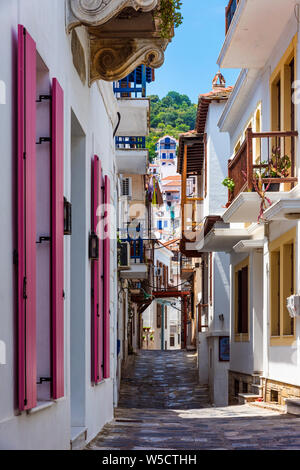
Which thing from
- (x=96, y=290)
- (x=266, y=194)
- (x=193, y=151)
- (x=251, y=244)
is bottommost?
(x=96, y=290)

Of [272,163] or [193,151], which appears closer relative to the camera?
[272,163]

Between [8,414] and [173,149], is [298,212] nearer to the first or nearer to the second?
[8,414]

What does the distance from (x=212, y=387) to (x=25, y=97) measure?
18.9 m

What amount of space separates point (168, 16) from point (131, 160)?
38.9 feet

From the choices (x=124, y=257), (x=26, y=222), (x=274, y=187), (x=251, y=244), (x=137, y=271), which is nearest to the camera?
(x=26, y=222)

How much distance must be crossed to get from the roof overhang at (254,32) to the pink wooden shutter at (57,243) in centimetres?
743

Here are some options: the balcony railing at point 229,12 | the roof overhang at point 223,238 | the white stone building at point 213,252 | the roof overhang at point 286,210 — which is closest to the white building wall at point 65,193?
Result: the roof overhang at point 286,210

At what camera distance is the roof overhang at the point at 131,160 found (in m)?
20.6

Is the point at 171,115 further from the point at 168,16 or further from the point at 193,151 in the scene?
the point at 168,16

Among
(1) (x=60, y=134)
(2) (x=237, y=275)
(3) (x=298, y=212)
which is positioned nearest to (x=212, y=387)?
(2) (x=237, y=275)

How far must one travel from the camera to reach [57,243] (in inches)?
267

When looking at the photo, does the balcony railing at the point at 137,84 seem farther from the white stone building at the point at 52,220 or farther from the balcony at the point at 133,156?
the white stone building at the point at 52,220

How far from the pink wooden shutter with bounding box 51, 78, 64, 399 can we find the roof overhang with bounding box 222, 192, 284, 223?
7.07 m

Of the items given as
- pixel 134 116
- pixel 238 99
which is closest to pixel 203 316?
pixel 238 99
